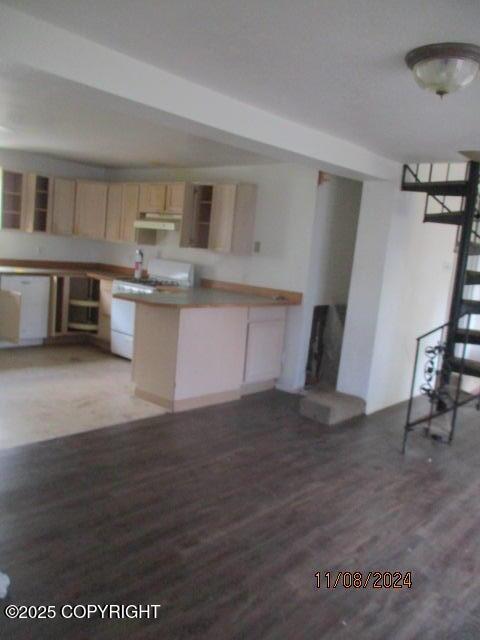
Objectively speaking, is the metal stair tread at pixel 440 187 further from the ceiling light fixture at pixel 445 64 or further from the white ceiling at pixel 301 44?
the ceiling light fixture at pixel 445 64

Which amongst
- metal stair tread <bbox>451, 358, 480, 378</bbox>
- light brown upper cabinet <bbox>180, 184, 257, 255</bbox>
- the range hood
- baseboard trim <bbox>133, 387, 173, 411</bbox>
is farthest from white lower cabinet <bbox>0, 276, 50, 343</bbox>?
metal stair tread <bbox>451, 358, 480, 378</bbox>

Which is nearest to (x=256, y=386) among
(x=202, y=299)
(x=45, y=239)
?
(x=202, y=299)

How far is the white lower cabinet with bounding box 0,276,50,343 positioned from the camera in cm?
572

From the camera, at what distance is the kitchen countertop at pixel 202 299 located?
420 cm

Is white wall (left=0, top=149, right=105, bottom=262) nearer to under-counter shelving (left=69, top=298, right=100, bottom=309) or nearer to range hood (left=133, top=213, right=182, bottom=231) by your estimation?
under-counter shelving (left=69, top=298, right=100, bottom=309)

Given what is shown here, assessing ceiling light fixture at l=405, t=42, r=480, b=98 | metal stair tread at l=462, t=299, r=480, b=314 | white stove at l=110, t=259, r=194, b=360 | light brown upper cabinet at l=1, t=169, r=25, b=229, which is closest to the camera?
ceiling light fixture at l=405, t=42, r=480, b=98

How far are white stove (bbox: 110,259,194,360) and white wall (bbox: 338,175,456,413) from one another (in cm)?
A: 210

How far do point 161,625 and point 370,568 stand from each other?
1027 millimetres

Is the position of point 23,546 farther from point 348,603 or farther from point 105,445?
point 348,603

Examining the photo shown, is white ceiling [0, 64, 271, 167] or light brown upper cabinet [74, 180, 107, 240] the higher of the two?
white ceiling [0, 64, 271, 167]

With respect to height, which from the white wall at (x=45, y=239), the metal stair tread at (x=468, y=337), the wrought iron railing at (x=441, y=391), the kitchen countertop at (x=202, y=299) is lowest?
the wrought iron railing at (x=441, y=391)

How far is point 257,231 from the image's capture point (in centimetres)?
539

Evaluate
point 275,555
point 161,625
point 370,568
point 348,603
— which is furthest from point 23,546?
point 370,568
